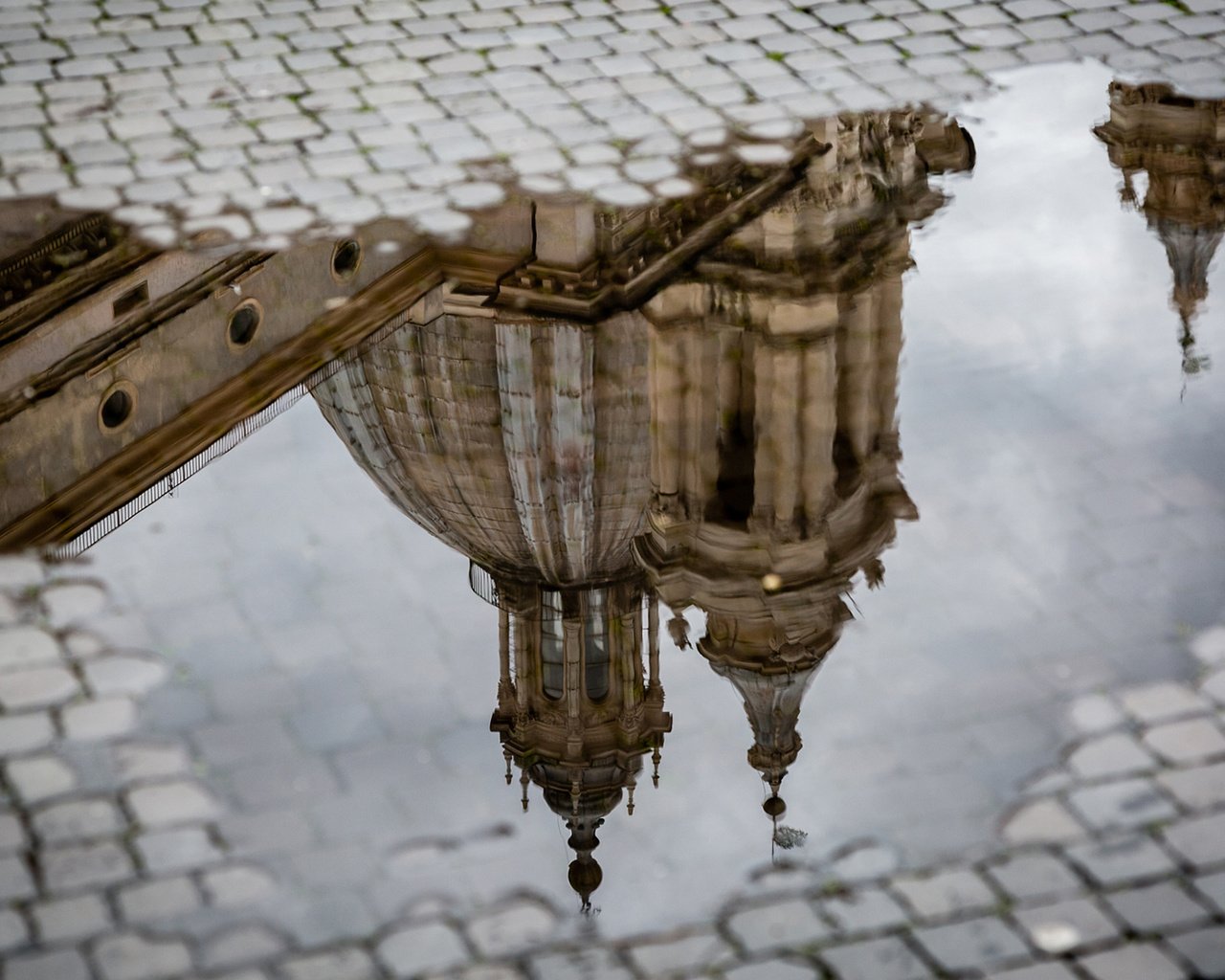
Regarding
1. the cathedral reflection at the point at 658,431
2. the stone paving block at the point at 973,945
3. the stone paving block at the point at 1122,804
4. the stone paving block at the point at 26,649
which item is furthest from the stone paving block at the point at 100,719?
the stone paving block at the point at 1122,804

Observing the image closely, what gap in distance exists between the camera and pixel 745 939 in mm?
7996

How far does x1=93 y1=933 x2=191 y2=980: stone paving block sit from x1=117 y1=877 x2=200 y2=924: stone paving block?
0.43ft

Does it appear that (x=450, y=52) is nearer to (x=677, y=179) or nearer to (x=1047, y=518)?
(x=677, y=179)

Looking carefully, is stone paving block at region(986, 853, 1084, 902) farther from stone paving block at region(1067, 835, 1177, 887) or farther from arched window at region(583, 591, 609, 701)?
arched window at region(583, 591, 609, 701)

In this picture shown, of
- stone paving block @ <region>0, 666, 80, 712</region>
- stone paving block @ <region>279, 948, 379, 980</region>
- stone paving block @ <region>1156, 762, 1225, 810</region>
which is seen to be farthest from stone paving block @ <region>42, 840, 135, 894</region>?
stone paving block @ <region>1156, 762, 1225, 810</region>

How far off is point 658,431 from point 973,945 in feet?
14.7

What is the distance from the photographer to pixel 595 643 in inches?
419

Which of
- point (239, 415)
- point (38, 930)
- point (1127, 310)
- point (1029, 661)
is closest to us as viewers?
point (38, 930)

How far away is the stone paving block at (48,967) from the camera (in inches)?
305

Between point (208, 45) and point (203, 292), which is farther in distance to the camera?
point (208, 45)

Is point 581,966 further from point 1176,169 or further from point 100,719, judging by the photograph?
point 1176,169

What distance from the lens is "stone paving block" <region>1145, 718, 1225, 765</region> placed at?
9.01 meters

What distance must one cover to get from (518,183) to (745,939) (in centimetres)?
640

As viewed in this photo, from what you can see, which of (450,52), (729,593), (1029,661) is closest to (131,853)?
(729,593)
